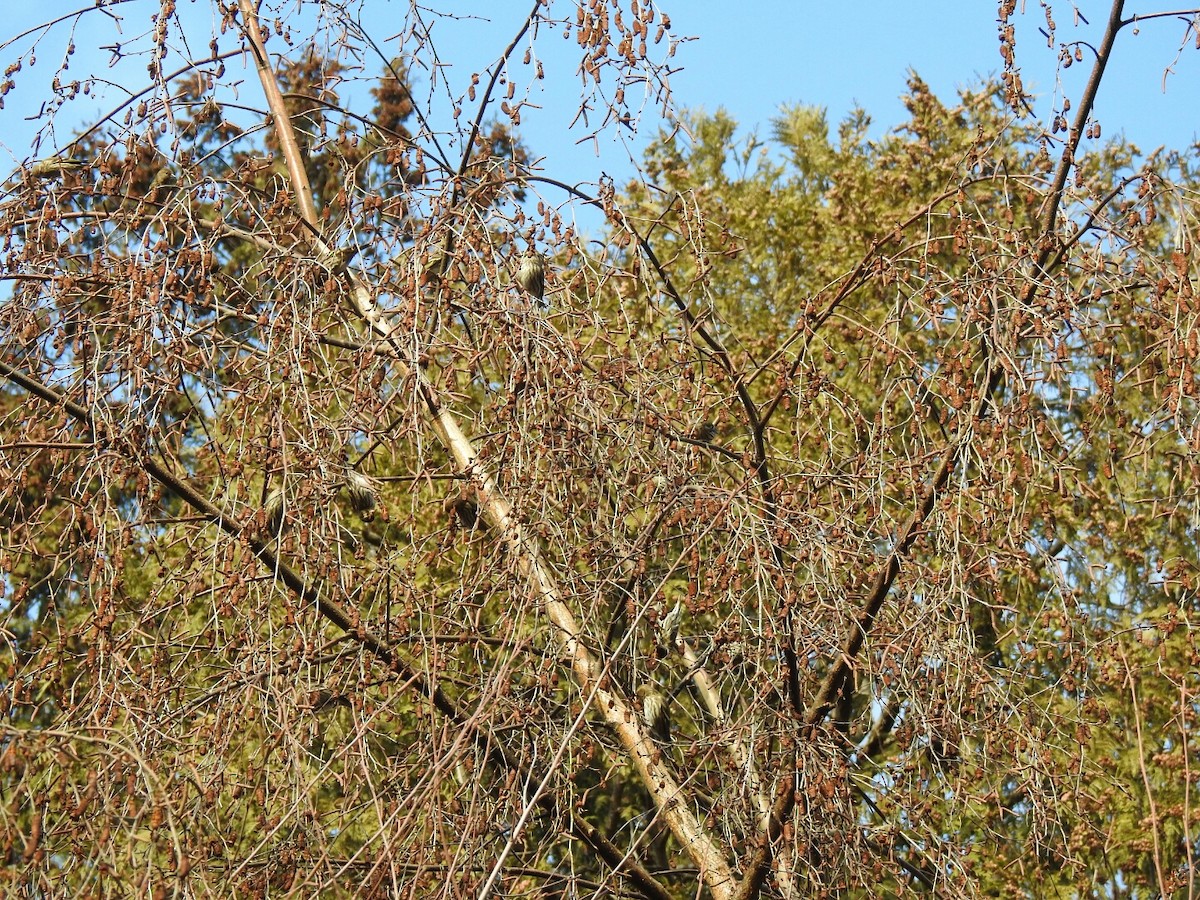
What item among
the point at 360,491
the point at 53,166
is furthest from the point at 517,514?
the point at 53,166

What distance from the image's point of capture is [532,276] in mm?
3123

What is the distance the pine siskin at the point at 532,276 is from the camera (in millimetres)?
3107

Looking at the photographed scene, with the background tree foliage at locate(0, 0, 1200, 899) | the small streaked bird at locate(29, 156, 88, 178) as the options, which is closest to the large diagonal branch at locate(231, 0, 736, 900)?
the background tree foliage at locate(0, 0, 1200, 899)

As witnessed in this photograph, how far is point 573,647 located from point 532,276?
103cm

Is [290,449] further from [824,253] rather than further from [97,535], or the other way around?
[824,253]

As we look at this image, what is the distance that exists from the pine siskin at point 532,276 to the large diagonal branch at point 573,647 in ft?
1.10

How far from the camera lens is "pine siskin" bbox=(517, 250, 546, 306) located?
311 centimetres

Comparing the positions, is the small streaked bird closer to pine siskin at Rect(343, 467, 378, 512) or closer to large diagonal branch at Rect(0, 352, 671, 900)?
large diagonal branch at Rect(0, 352, 671, 900)

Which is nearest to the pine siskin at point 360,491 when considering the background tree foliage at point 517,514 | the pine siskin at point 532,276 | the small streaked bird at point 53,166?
the background tree foliage at point 517,514

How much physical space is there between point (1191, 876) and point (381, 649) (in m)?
1.70

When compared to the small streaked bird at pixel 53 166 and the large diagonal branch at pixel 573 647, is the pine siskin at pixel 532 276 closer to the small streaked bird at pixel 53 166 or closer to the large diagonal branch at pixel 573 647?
the large diagonal branch at pixel 573 647

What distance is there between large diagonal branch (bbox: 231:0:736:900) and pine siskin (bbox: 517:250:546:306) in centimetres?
33

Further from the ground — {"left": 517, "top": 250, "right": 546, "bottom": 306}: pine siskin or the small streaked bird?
the small streaked bird

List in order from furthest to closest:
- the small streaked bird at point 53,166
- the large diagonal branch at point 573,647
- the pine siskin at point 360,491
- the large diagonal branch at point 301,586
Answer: the small streaked bird at point 53,166 < the pine siskin at point 360,491 < the large diagonal branch at point 573,647 < the large diagonal branch at point 301,586
